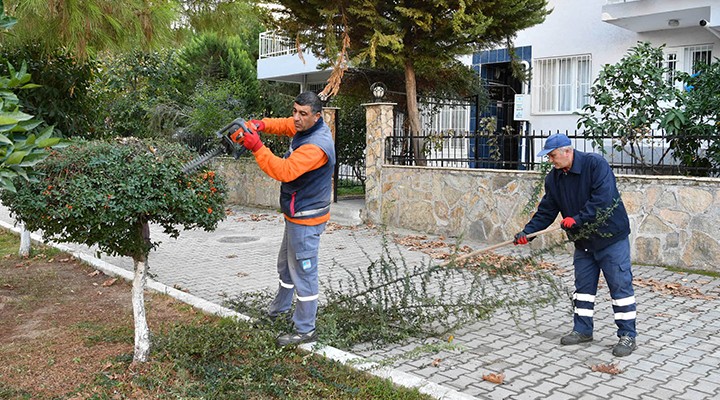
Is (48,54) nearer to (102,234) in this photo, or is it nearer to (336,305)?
(102,234)

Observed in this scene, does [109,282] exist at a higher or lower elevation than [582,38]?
lower

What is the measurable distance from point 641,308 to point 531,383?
2.55m

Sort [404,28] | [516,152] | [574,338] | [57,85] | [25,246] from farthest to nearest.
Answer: [404,28] < [516,152] < [25,246] < [57,85] < [574,338]

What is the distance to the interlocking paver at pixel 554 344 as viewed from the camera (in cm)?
452

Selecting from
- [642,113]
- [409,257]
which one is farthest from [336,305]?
[642,113]

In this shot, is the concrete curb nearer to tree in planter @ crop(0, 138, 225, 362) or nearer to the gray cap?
tree in planter @ crop(0, 138, 225, 362)

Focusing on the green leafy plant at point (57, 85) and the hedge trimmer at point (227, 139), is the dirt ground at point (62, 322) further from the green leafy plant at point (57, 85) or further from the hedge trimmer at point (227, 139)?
the green leafy plant at point (57, 85)

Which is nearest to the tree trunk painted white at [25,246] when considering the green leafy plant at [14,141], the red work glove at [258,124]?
the red work glove at [258,124]

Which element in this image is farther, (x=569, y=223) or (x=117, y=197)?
(x=569, y=223)

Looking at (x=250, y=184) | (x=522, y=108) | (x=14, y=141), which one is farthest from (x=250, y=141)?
(x=522, y=108)

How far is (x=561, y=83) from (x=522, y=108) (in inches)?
39.2

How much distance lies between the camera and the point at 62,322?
5.87 meters

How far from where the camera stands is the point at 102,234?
4496mm

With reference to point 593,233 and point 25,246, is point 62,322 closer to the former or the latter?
point 25,246
